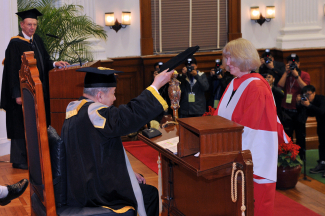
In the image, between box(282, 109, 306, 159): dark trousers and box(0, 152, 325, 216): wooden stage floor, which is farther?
box(282, 109, 306, 159): dark trousers

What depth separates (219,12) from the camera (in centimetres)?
904

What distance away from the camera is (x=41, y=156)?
92.5 inches

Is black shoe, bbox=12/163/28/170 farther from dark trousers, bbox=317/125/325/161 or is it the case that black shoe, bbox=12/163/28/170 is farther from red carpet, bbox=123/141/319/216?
dark trousers, bbox=317/125/325/161

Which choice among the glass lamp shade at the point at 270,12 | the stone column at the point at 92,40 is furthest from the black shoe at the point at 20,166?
the glass lamp shade at the point at 270,12

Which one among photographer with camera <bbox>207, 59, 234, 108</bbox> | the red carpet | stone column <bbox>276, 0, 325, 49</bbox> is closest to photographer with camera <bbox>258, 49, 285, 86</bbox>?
photographer with camera <bbox>207, 59, 234, 108</bbox>

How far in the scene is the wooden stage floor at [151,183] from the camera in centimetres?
386

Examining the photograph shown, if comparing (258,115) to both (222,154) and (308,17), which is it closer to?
(222,154)

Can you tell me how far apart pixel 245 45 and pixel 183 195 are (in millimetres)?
1223

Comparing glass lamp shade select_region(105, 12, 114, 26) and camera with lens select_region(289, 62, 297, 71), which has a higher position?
glass lamp shade select_region(105, 12, 114, 26)

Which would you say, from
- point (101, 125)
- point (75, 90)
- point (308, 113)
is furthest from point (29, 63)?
point (308, 113)

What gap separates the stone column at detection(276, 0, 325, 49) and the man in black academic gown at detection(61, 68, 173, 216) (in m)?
7.19

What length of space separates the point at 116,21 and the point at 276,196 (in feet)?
16.4

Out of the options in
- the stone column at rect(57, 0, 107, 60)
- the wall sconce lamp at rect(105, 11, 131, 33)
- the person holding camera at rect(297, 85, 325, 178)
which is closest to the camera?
the person holding camera at rect(297, 85, 325, 178)

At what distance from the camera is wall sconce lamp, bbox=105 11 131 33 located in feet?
26.5
